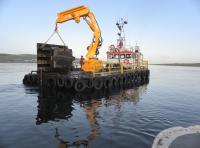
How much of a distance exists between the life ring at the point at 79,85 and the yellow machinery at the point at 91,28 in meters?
2.85

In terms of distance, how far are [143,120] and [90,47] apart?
43.5ft

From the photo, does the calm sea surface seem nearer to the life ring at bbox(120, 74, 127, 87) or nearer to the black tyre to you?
the black tyre

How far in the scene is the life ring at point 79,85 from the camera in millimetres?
20641

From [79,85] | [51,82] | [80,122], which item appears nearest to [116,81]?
[79,85]

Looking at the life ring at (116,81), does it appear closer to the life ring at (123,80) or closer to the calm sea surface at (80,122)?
the life ring at (123,80)

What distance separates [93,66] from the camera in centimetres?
2319

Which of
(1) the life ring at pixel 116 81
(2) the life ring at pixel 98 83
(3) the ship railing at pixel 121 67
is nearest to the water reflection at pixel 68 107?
(2) the life ring at pixel 98 83

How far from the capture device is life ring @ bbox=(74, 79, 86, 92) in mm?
20641

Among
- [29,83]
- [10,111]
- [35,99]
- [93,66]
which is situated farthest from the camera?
[29,83]

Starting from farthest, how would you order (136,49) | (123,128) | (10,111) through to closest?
(136,49), (10,111), (123,128)

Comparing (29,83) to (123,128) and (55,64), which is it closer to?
(55,64)

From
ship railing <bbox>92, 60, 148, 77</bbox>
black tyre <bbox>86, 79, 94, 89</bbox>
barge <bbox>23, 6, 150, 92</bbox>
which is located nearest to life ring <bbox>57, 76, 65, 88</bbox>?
barge <bbox>23, 6, 150, 92</bbox>

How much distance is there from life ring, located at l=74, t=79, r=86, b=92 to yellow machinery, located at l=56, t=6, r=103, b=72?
2.85 meters

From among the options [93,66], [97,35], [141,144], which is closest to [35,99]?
[93,66]
